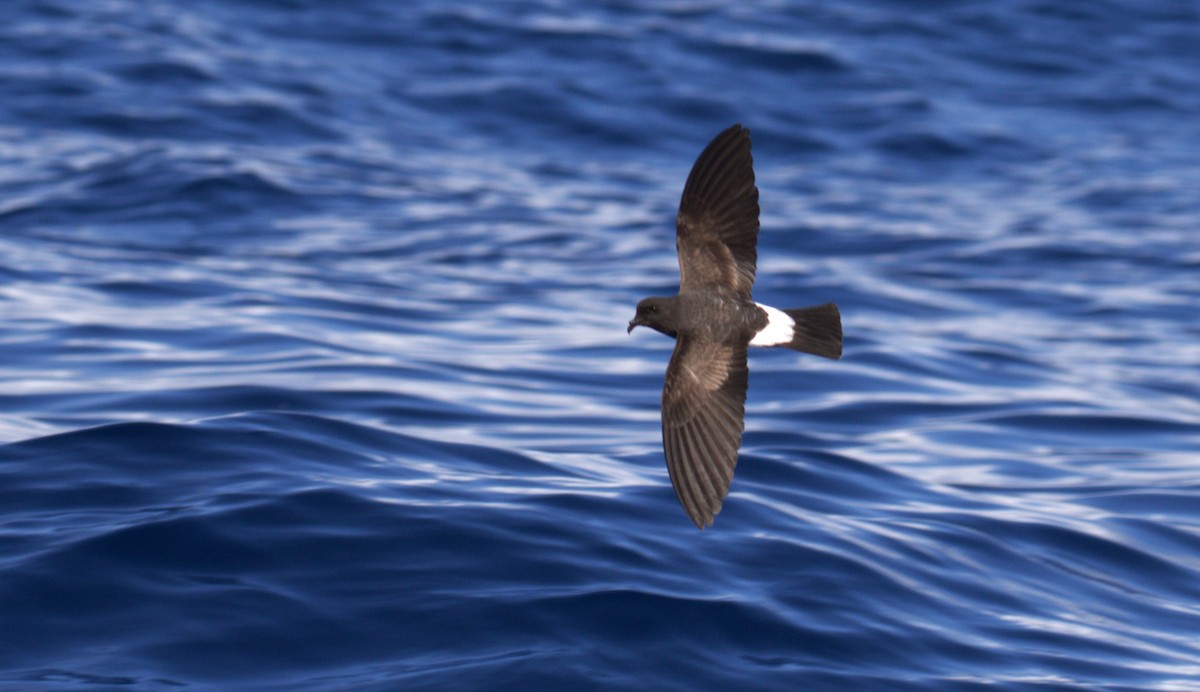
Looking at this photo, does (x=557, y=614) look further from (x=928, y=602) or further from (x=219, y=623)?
(x=928, y=602)

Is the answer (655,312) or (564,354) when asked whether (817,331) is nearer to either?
(655,312)

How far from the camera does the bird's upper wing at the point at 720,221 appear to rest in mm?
4824

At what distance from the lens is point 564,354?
8.65 meters

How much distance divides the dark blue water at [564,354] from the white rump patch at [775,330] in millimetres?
1008

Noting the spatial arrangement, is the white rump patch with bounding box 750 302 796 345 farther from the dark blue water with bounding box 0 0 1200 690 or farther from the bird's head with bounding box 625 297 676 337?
the dark blue water with bounding box 0 0 1200 690

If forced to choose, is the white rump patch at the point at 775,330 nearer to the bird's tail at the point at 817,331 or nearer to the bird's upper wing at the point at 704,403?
the bird's tail at the point at 817,331

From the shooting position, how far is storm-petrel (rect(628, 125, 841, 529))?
4727 millimetres

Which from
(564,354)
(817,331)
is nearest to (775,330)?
(817,331)

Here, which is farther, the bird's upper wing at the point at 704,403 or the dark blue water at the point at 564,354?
the dark blue water at the point at 564,354

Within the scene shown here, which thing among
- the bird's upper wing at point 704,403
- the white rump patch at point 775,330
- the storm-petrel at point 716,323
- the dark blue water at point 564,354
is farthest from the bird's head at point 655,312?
the dark blue water at point 564,354

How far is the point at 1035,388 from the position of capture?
873 centimetres

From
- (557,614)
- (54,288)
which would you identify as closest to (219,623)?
(557,614)

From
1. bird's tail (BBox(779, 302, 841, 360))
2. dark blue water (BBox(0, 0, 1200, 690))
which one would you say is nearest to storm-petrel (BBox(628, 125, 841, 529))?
bird's tail (BBox(779, 302, 841, 360))

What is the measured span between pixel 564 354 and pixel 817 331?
13.2 feet
